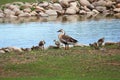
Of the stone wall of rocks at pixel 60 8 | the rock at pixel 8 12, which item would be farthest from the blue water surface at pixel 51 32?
the stone wall of rocks at pixel 60 8

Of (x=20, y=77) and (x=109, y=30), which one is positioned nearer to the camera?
(x=20, y=77)

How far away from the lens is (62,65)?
22906 mm

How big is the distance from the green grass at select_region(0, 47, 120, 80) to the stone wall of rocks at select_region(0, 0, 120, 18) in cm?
3584

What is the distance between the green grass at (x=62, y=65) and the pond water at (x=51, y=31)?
8939 mm

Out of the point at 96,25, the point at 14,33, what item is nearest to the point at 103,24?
the point at 96,25

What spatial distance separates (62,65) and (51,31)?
21501 millimetres

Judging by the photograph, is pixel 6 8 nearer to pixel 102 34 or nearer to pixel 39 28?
pixel 39 28

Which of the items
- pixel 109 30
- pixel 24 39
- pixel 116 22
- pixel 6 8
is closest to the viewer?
pixel 24 39

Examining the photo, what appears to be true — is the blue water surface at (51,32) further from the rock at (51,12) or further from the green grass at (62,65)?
the rock at (51,12)

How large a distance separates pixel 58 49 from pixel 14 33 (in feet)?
52.0

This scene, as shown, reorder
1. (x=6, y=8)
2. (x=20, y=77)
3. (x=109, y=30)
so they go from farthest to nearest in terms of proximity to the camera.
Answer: (x=6, y=8) → (x=109, y=30) → (x=20, y=77)

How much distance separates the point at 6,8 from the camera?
63.4 m

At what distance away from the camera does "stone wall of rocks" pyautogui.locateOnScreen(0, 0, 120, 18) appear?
62881mm

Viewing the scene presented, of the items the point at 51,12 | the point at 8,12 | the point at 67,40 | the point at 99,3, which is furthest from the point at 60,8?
the point at 67,40
